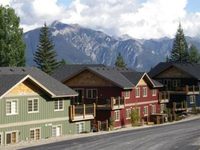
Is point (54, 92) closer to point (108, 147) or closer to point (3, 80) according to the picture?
point (3, 80)

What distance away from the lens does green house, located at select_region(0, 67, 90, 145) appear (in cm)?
4839

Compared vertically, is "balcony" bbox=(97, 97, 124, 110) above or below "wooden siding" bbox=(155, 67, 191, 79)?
below

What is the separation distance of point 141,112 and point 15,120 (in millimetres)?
29801

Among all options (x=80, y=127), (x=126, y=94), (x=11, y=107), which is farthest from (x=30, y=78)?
(x=126, y=94)

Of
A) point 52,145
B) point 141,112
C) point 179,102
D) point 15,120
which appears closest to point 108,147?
point 52,145

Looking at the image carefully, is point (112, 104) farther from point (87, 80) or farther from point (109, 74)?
point (109, 74)

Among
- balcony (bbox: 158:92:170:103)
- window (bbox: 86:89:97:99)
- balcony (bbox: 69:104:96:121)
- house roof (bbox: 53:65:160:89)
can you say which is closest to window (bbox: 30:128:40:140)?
balcony (bbox: 69:104:96:121)

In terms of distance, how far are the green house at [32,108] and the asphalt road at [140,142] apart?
7074 mm

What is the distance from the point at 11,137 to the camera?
160 ft

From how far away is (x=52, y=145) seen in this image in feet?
136

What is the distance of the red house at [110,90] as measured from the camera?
219ft

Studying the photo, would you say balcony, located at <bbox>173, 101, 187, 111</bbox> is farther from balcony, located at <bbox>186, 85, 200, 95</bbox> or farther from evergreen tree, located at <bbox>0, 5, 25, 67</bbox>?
evergreen tree, located at <bbox>0, 5, 25, 67</bbox>

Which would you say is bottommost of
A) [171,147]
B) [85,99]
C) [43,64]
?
[171,147]

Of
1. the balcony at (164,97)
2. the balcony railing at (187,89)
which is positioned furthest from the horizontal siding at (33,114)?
the balcony railing at (187,89)
